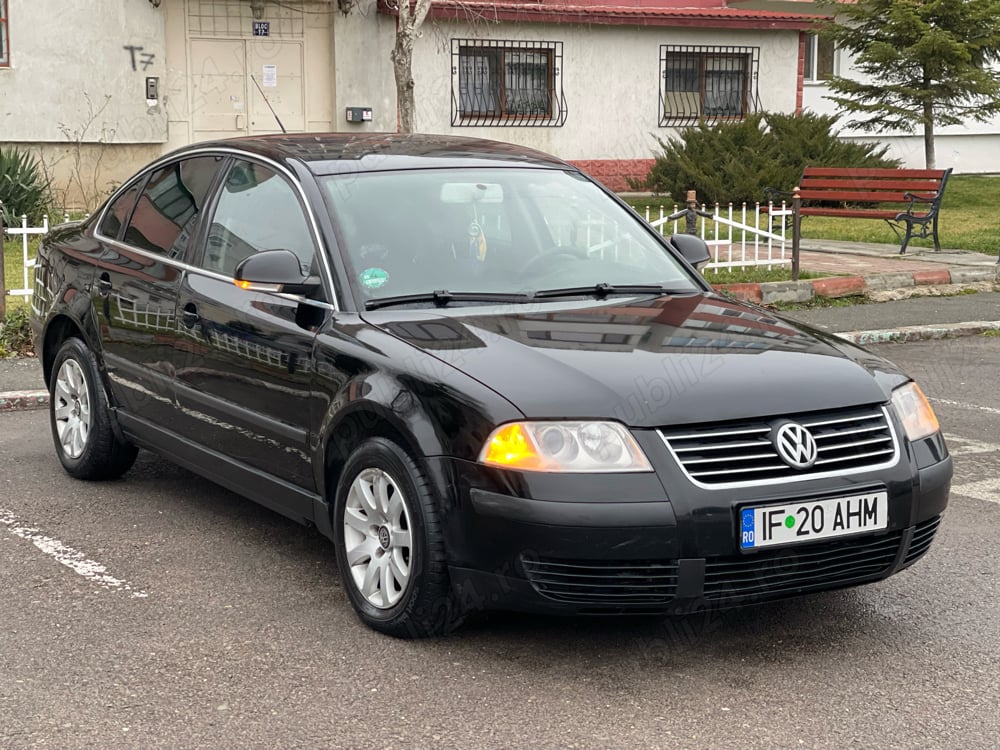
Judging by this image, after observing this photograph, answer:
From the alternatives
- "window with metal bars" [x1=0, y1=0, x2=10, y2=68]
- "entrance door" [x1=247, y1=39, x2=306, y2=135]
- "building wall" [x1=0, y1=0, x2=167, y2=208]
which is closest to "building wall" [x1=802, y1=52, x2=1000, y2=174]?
"entrance door" [x1=247, y1=39, x2=306, y2=135]

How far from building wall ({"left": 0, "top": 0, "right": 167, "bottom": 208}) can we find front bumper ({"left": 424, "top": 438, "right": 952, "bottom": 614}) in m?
16.2

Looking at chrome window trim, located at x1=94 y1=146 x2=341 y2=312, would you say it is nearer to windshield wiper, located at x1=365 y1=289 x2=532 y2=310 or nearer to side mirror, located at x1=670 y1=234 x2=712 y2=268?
windshield wiper, located at x1=365 y1=289 x2=532 y2=310

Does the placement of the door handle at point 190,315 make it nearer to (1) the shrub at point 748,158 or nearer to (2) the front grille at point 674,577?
(2) the front grille at point 674,577

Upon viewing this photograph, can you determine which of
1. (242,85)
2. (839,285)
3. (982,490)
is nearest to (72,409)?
(982,490)

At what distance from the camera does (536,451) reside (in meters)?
3.88

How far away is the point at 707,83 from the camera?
25188mm

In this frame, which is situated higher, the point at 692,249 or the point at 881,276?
the point at 692,249

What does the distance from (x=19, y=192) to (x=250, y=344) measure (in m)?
11.9

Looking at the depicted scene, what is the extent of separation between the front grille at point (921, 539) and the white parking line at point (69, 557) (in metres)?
2.52

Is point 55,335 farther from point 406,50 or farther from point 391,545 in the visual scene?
point 406,50

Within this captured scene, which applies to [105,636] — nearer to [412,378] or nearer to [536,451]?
[412,378]

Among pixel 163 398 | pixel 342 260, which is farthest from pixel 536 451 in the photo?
pixel 163 398

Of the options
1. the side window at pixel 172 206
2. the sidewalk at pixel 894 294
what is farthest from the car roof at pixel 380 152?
the sidewalk at pixel 894 294

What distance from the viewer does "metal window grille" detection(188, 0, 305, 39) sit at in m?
20.2
